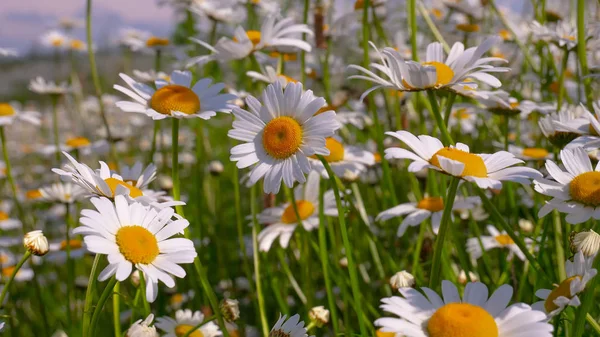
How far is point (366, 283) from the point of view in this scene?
2447mm

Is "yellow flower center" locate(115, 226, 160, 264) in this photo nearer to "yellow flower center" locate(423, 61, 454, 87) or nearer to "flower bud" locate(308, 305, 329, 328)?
"flower bud" locate(308, 305, 329, 328)

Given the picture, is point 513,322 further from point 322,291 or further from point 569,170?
point 322,291

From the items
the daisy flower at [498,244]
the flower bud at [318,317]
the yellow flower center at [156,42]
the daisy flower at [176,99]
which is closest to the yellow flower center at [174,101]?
the daisy flower at [176,99]

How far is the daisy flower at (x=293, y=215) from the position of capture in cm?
203

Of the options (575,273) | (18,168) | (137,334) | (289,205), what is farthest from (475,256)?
(18,168)

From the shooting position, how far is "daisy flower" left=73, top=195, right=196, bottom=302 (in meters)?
1.12

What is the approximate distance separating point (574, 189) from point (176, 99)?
0.94 meters

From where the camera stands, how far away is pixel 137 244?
1.17 metres

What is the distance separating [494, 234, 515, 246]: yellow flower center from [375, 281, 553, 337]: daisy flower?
100 cm

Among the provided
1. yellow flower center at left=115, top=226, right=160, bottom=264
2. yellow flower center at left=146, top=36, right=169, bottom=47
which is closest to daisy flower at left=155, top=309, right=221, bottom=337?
yellow flower center at left=115, top=226, right=160, bottom=264

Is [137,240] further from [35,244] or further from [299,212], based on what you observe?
[299,212]

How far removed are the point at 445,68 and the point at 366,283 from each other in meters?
1.19

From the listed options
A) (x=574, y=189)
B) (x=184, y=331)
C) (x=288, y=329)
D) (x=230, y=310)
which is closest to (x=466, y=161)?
(x=574, y=189)

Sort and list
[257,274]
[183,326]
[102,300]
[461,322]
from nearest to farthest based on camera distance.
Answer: [461,322], [102,300], [183,326], [257,274]
